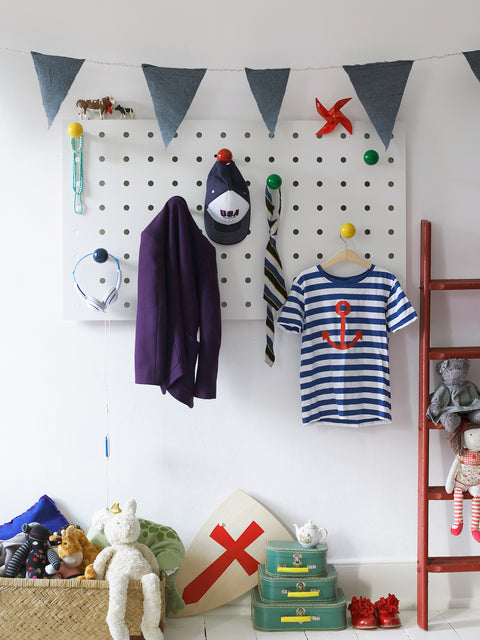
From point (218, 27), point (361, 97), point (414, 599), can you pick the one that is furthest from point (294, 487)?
point (218, 27)

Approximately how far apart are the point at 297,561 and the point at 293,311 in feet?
2.90

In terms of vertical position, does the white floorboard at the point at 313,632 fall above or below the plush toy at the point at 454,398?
below

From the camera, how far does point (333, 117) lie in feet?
7.93

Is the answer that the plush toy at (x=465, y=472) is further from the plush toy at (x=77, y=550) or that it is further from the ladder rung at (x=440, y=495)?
the plush toy at (x=77, y=550)

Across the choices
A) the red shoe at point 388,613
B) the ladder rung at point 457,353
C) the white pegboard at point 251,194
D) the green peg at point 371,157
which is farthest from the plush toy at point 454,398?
the green peg at point 371,157

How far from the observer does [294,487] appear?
255 cm

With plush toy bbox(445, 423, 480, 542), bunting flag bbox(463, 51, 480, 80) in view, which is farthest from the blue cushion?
bunting flag bbox(463, 51, 480, 80)

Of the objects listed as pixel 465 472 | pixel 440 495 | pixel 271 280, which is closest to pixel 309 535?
pixel 440 495

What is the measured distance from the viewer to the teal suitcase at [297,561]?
2.34 meters

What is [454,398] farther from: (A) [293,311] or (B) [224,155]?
(B) [224,155]

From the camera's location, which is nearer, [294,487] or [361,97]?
[361,97]

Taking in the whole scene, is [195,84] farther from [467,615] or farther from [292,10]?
[467,615]

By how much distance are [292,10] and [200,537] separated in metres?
1.99

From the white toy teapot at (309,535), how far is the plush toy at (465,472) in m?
0.49
